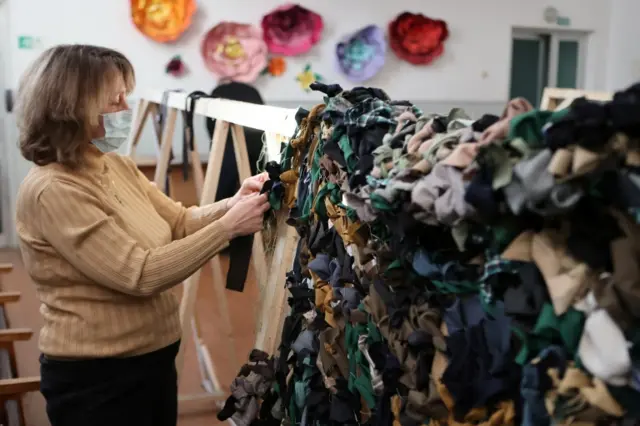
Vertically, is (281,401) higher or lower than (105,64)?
lower

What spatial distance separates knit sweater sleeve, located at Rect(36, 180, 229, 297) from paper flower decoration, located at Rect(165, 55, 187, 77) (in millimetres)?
3997

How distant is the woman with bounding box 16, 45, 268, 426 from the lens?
1405mm

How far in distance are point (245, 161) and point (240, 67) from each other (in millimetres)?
3644

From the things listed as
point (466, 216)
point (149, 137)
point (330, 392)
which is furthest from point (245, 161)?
point (149, 137)

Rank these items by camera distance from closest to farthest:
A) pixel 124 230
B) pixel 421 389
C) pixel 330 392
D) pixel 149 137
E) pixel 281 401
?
pixel 421 389
pixel 330 392
pixel 281 401
pixel 124 230
pixel 149 137

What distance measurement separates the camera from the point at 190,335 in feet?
10.0

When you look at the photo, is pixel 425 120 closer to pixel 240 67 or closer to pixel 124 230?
pixel 124 230

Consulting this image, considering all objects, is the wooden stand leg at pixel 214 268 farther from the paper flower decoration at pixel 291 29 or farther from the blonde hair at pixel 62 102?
the paper flower decoration at pixel 291 29

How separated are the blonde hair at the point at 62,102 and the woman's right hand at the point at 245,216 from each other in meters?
0.36

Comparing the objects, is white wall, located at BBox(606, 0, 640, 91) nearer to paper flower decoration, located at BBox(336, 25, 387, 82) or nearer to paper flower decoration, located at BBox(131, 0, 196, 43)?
paper flower decoration, located at BBox(336, 25, 387, 82)

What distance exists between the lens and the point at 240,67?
5395mm

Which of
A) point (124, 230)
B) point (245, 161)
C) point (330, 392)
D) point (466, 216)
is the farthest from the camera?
point (245, 161)

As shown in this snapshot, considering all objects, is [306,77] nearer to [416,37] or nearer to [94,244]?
[416,37]

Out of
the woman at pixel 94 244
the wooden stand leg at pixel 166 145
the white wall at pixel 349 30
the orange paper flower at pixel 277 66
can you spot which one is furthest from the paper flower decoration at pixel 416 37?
the woman at pixel 94 244
